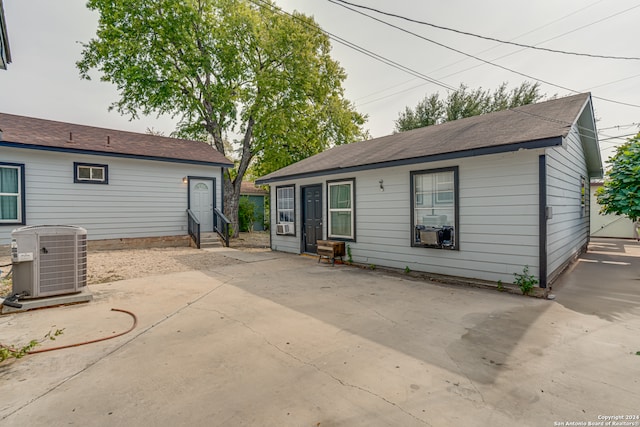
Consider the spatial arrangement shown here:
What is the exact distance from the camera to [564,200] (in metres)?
6.61

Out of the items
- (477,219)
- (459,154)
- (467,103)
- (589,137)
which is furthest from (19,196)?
(467,103)

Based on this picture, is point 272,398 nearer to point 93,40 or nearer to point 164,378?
point 164,378

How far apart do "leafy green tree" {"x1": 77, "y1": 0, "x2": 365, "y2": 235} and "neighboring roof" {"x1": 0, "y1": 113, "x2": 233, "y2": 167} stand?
362 cm

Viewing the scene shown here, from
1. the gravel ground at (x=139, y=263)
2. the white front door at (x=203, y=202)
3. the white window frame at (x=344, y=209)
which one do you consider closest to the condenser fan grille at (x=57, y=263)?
the gravel ground at (x=139, y=263)

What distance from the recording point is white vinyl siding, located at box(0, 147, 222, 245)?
8625mm

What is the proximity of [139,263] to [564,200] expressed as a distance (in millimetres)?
10175

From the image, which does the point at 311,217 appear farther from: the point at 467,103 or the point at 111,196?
the point at 467,103

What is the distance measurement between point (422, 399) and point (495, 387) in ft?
2.07

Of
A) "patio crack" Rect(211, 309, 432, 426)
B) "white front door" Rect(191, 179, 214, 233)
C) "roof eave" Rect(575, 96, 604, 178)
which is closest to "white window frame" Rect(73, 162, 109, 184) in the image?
"white front door" Rect(191, 179, 214, 233)

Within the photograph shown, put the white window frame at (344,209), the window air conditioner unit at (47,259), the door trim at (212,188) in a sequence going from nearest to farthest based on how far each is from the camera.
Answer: the window air conditioner unit at (47,259) → the white window frame at (344,209) → the door trim at (212,188)

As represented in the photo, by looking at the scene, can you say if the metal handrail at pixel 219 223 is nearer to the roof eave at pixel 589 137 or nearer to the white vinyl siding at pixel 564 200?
the white vinyl siding at pixel 564 200

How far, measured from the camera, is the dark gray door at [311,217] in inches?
346

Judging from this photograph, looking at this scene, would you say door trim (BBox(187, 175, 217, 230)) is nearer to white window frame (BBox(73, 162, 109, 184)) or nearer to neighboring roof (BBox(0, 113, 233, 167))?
neighboring roof (BBox(0, 113, 233, 167))

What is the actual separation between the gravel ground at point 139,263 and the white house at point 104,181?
121cm
